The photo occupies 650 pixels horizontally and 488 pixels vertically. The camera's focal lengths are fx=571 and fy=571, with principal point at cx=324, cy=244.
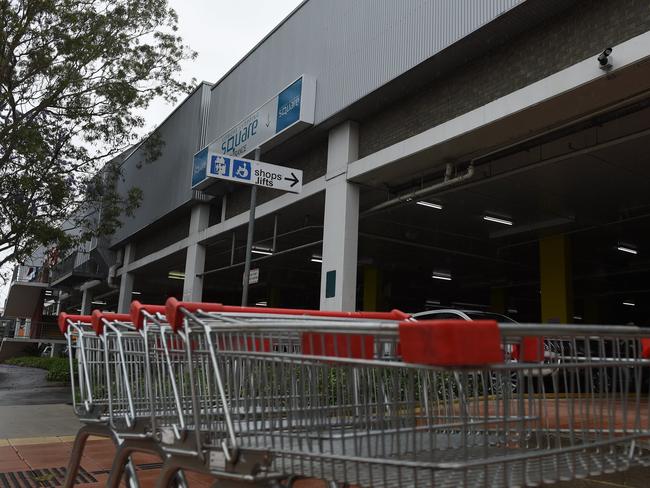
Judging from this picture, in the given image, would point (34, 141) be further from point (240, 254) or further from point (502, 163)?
point (502, 163)

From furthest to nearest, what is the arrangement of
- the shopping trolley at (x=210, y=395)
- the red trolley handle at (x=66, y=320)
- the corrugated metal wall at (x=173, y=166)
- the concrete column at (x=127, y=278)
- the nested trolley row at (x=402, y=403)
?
the concrete column at (x=127, y=278) → the corrugated metal wall at (x=173, y=166) → the red trolley handle at (x=66, y=320) → the shopping trolley at (x=210, y=395) → the nested trolley row at (x=402, y=403)

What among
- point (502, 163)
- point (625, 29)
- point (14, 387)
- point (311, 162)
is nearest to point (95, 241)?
point (14, 387)

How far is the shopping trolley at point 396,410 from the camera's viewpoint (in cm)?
141

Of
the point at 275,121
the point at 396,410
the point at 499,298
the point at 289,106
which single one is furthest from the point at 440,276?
the point at 396,410

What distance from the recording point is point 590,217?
1483 centimetres

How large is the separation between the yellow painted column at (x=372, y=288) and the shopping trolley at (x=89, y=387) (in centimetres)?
2024

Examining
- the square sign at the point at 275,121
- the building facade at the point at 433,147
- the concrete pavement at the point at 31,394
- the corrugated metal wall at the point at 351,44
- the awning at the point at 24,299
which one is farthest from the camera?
the awning at the point at 24,299

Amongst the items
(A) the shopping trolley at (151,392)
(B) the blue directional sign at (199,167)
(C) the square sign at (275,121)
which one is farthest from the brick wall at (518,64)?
(A) the shopping trolley at (151,392)

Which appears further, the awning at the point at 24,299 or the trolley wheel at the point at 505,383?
the awning at the point at 24,299

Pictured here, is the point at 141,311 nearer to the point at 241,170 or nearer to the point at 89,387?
the point at 89,387

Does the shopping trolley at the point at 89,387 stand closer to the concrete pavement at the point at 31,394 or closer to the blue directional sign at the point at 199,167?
the concrete pavement at the point at 31,394

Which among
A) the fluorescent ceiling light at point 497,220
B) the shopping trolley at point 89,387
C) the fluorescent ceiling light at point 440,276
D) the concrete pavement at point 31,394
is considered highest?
the fluorescent ceiling light at point 440,276

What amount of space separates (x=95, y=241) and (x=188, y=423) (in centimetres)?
2454

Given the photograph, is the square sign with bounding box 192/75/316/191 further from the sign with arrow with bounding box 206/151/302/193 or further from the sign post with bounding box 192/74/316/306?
the sign with arrow with bounding box 206/151/302/193
